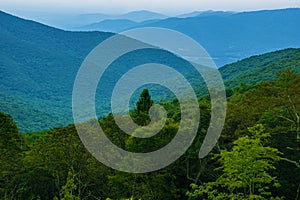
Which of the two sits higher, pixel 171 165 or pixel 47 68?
pixel 171 165

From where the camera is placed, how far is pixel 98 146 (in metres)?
16.4

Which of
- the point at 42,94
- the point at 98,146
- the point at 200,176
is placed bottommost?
the point at 42,94

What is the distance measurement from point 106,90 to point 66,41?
7280cm

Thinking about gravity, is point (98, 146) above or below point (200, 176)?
above

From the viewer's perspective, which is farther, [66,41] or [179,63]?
[66,41]

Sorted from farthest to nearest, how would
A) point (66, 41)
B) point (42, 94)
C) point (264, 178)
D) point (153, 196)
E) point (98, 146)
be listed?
point (66, 41), point (42, 94), point (98, 146), point (153, 196), point (264, 178)

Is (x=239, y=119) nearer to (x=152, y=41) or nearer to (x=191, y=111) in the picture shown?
(x=191, y=111)

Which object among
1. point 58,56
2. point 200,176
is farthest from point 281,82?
point 58,56

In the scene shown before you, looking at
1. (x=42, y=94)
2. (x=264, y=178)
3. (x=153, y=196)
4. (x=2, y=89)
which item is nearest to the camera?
(x=264, y=178)

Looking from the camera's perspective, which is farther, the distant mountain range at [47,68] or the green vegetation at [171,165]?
the distant mountain range at [47,68]

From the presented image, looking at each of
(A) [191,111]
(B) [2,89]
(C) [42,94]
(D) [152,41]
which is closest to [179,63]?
(D) [152,41]

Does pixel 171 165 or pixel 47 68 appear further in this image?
pixel 47 68

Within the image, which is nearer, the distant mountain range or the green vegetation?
the green vegetation

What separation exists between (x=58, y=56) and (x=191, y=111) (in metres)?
155
